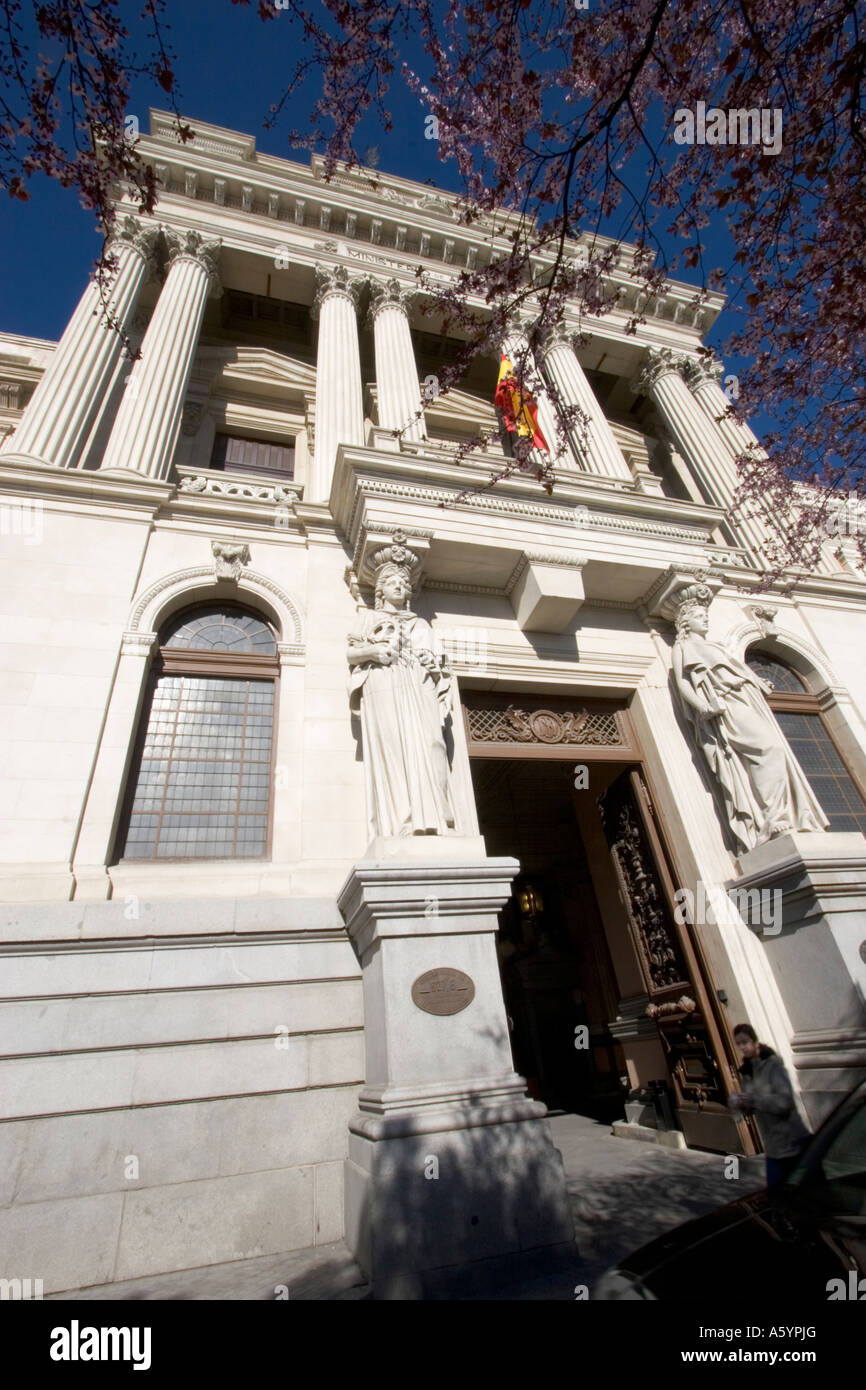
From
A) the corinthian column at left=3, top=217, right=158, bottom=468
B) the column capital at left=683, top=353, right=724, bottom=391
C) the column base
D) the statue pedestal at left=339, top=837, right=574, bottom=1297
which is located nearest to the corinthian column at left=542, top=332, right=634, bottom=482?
the column capital at left=683, top=353, right=724, bottom=391

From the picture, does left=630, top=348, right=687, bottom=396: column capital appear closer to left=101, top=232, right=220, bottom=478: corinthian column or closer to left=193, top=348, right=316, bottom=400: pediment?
left=193, top=348, right=316, bottom=400: pediment

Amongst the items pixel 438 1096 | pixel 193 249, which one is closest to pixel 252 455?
pixel 193 249

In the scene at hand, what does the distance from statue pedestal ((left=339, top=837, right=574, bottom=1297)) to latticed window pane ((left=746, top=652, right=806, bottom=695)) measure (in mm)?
8139

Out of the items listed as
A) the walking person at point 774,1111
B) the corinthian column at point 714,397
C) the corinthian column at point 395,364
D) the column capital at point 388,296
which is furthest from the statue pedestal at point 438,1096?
the corinthian column at point 714,397

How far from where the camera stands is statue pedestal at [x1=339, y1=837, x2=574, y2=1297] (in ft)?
14.7

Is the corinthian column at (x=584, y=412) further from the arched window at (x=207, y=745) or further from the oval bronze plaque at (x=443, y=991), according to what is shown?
the oval bronze plaque at (x=443, y=991)

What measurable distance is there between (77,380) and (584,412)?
9.96 metres

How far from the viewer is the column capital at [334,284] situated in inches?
590

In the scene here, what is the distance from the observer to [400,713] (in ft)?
24.2

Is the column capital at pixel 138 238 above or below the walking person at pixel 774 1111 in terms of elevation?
above

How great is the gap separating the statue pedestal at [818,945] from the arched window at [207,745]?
21.5 feet
